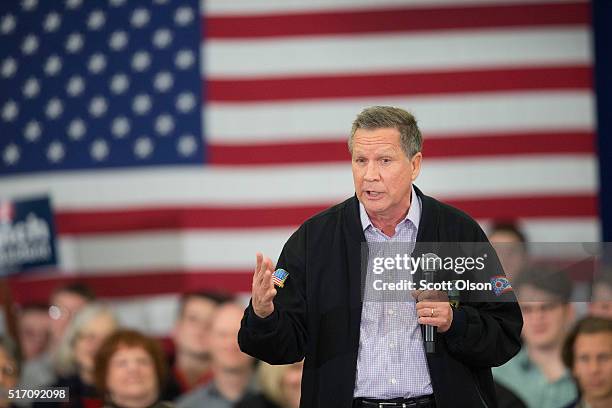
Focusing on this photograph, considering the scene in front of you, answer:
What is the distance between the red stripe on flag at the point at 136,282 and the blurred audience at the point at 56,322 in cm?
19

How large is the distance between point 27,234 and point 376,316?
4.02 m

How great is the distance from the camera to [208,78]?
264 inches

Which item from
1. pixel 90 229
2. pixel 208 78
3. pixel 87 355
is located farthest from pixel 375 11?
pixel 87 355

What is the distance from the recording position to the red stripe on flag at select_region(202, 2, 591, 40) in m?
6.43

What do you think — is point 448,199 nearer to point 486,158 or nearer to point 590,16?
point 486,158

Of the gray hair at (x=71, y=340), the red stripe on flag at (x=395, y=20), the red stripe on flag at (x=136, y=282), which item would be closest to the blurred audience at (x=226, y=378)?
the gray hair at (x=71, y=340)

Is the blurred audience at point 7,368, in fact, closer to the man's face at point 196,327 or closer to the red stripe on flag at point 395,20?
the man's face at point 196,327

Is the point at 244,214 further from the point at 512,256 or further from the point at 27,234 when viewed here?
the point at 512,256

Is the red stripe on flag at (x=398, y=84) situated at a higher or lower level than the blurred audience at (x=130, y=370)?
higher

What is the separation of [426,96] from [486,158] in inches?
20.5

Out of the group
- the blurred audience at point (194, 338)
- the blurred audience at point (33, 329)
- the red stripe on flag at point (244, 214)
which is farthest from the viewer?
the red stripe on flag at point (244, 214)

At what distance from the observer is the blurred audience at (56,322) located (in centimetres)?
580

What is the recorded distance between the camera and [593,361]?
4.42 meters

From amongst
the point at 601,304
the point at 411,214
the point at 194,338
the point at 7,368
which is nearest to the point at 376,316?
the point at 411,214
